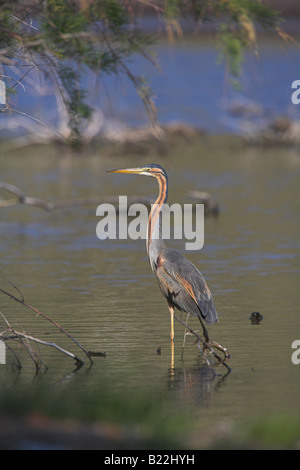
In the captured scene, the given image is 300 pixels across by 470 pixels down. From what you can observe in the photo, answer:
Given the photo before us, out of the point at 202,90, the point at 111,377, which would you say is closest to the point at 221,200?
the point at 111,377

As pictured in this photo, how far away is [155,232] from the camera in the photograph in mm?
9891

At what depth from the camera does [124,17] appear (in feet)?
35.1

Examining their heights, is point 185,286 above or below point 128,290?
below

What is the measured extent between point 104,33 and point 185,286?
2650mm

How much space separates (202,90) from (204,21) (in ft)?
135

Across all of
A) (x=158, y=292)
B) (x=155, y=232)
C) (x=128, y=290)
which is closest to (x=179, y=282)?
(x=155, y=232)

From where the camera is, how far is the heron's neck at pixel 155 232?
9.79 metres

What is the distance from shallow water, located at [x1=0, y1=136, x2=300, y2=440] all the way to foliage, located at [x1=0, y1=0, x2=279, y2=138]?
1369 millimetres

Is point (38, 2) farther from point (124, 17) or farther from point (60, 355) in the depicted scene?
point (60, 355)

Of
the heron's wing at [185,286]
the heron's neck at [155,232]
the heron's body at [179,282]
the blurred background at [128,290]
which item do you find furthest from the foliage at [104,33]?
the heron's wing at [185,286]

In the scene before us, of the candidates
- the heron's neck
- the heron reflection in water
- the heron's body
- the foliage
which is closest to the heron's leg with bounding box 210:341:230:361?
the heron reflection in water

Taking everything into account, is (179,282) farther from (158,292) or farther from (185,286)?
(158,292)

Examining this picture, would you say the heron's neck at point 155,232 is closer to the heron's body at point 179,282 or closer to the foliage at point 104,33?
the heron's body at point 179,282

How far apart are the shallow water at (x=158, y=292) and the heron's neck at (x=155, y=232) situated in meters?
0.46
